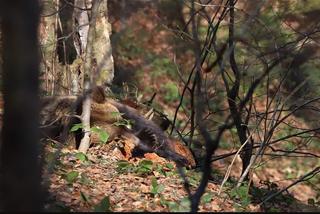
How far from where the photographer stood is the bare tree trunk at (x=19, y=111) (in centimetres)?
245

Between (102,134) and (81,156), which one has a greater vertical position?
(102,134)

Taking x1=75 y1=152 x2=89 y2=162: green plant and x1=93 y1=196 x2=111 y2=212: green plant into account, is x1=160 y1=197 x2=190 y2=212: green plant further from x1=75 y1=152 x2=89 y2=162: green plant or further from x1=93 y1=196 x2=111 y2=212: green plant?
x1=75 y1=152 x2=89 y2=162: green plant

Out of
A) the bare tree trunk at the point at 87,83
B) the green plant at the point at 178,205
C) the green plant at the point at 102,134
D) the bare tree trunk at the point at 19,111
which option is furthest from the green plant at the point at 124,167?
the bare tree trunk at the point at 19,111

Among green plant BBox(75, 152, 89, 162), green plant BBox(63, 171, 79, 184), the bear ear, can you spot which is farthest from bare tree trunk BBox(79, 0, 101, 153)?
green plant BBox(63, 171, 79, 184)

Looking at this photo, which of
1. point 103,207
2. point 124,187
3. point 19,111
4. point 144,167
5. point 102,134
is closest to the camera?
point 19,111

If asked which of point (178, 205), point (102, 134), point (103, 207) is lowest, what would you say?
point (103, 207)

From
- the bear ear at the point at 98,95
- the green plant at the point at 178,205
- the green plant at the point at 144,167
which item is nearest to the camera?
the green plant at the point at 178,205

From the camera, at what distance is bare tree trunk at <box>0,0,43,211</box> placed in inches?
96.4

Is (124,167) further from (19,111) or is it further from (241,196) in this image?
(19,111)

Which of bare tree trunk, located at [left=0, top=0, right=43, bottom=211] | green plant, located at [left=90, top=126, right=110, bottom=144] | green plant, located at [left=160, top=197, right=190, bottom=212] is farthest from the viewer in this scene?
green plant, located at [left=90, top=126, right=110, bottom=144]

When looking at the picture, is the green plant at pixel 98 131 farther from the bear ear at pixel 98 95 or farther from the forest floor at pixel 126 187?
the bear ear at pixel 98 95

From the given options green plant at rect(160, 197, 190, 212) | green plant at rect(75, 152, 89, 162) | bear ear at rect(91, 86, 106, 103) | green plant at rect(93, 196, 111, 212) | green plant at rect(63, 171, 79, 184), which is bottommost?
green plant at rect(93, 196, 111, 212)

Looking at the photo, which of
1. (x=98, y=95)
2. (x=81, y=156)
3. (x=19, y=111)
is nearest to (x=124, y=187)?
(x=81, y=156)

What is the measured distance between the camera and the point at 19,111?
2.47 metres
